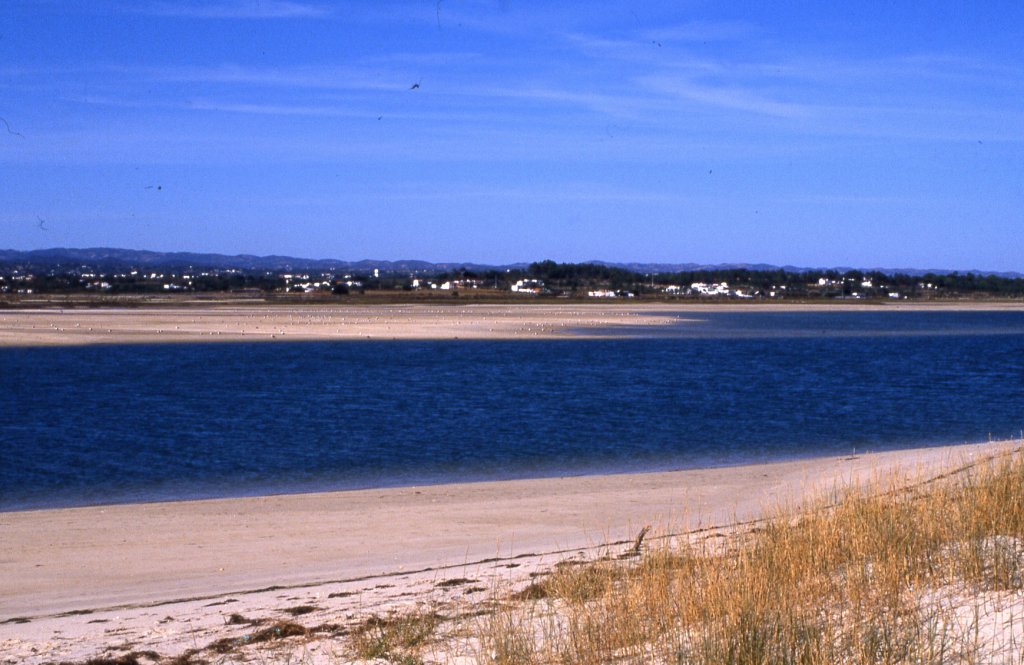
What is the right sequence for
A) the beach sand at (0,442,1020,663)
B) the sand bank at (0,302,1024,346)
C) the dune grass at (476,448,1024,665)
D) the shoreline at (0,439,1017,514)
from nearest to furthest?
1. the dune grass at (476,448,1024,665)
2. the beach sand at (0,442,1020,663)
3. the shoreline at (0,439,1017,514)
4. the sand bank at (0,302,1024,346)

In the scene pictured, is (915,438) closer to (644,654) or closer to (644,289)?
(644,654)

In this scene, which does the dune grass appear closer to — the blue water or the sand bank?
the blue water

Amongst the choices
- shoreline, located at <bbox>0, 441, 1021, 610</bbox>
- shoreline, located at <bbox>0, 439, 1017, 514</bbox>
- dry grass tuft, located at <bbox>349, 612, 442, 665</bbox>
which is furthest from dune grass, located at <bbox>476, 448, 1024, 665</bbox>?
shoreline, located at <bbox>0, 439, 1017, 514</bbox>

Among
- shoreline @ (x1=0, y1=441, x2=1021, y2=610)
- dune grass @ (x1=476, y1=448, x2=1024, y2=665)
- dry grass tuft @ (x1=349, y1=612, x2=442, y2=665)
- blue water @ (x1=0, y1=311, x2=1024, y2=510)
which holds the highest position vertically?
dune grass @ (x1=476, y1=448, x2=1024, y2=665)

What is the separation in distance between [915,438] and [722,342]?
33.4 metres

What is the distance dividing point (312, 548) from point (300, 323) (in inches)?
1980

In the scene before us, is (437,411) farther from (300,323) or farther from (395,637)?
(300,323)

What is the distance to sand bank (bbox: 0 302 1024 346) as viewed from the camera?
5078 centimetres

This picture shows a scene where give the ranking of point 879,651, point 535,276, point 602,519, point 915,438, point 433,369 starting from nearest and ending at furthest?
point 879,651 < point 602,519 < point 915,438 < point 433,369 < point 535,276

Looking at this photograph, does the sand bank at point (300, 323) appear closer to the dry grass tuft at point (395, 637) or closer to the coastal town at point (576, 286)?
the coastal town at point (576, 286)

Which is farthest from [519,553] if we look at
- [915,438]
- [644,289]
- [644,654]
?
[644,289]

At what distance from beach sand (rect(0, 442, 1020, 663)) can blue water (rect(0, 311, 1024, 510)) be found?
1975mm

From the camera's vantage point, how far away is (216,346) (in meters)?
47.8

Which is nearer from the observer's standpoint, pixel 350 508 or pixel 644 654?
pixel 644 654
